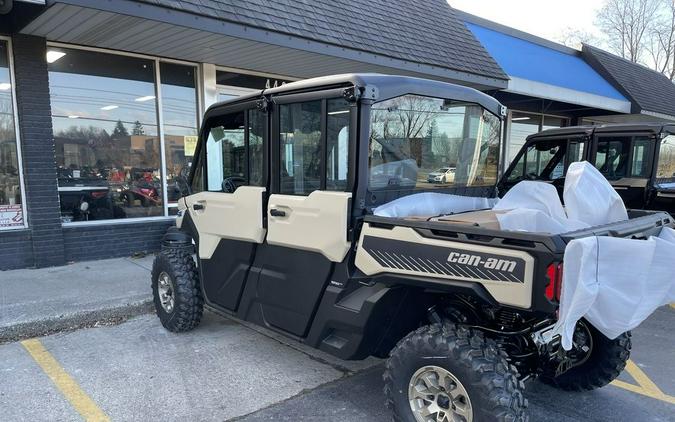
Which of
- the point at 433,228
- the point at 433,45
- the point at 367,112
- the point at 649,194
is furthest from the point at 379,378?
the point at 433,45

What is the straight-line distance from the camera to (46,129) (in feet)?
21.9

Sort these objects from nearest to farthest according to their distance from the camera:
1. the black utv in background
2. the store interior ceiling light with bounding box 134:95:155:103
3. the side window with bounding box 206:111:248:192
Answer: the side window with bounding box 206:111:248:192, the black utv in background, the store interior ceiling light with bounding box 134:95:155:103

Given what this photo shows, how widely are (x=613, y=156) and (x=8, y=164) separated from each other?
831 centimetres

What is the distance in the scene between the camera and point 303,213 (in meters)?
3.29

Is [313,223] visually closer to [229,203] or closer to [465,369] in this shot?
[229,203]

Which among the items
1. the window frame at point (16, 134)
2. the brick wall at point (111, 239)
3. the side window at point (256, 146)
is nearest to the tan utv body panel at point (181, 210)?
the side window at point (256, 146)

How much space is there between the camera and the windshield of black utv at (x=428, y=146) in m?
3.17

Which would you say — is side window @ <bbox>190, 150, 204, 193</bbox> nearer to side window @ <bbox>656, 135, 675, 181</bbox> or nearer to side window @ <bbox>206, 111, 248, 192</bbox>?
side window @ <bbox>206, 111, 248, 192</bbox>

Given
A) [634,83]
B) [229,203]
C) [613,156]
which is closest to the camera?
[229,203]

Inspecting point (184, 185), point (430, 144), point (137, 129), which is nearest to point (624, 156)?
point (430, 144)

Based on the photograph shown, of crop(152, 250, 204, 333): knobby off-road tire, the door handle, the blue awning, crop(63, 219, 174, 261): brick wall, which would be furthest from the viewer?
the blue awning

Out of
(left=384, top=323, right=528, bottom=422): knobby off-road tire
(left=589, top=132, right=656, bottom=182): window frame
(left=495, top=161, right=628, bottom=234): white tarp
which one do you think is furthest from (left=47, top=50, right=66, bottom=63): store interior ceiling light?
(left=589, top=132, right=656, bottom=182): window frame

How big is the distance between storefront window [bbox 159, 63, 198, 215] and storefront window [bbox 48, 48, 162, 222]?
15cm

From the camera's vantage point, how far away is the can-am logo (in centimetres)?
229
